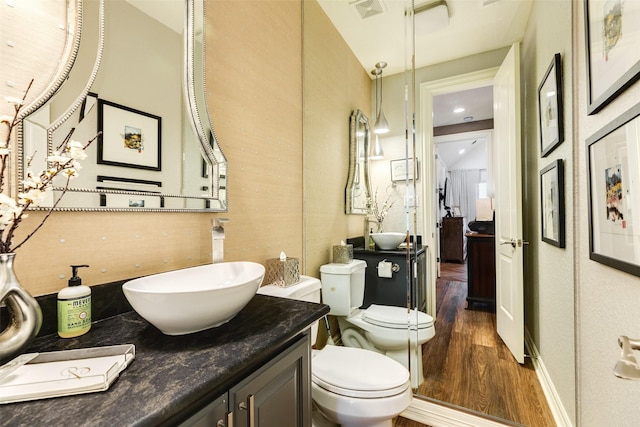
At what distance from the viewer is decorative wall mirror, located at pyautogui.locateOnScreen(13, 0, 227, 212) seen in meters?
0.87

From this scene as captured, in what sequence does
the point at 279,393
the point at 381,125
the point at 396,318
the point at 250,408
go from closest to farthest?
1. the point at 250,408
2. the point at 279,393
3. the point at 396,318
4. the point at 381,125

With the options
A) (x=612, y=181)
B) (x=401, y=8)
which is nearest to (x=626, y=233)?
(x=612, y=181)

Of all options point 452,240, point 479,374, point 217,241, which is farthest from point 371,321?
point 452,240

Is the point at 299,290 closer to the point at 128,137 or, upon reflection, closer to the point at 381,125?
the point at 128,137

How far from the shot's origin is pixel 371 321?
199 centimetres

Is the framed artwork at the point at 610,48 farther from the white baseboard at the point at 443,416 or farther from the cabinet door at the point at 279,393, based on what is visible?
the white baseboard at the point at 443,416

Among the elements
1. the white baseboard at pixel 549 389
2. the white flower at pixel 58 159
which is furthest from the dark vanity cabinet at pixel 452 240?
the white flower at pixel 58 159

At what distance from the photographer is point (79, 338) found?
0.76m

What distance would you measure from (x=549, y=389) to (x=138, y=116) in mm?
2667

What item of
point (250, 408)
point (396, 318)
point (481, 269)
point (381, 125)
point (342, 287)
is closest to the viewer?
point (250, 408)

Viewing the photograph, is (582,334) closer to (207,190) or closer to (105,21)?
(207,190)

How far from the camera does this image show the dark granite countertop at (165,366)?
47 centimetres

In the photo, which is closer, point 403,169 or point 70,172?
point 70,172

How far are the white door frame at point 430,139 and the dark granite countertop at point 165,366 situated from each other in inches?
66.5
